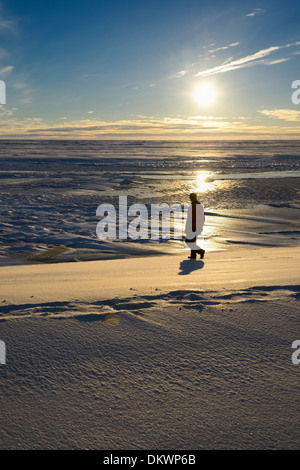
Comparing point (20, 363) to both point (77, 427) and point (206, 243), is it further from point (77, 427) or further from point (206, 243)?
point (206, 243)

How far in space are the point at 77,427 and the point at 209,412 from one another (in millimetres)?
733

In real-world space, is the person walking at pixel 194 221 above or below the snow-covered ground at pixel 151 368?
above

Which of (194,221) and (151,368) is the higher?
(194,221)

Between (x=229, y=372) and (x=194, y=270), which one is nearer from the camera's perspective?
(x=229, y=372)

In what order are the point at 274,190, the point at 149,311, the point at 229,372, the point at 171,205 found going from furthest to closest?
the point at 274,190, the point at 171,205, the point at 149,311, the point at 229,372

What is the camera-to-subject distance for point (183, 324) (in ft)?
9.37

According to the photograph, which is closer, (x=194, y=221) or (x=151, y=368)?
(x=151, y=368)

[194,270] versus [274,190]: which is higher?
[274,190]

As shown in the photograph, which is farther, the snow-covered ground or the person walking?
the person walking

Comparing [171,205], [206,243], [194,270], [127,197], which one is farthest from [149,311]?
[127,197]

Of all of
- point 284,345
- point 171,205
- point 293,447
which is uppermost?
point 171,205

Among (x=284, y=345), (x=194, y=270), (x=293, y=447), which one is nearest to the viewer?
(x=293, y=447)

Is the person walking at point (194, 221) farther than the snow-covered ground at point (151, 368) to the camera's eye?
Yes

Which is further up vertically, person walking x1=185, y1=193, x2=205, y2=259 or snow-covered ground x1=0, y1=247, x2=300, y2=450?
person walking x1=185, y1=193, x2=205, y2=259
